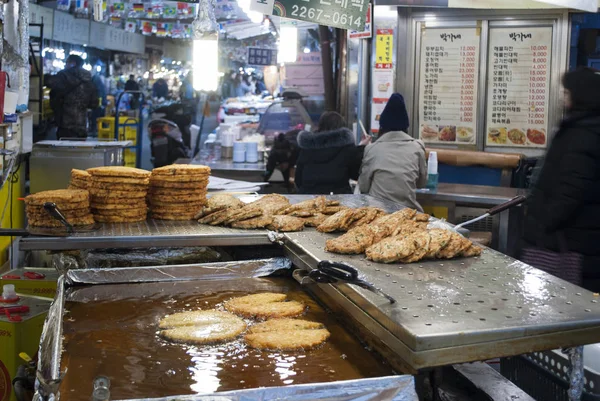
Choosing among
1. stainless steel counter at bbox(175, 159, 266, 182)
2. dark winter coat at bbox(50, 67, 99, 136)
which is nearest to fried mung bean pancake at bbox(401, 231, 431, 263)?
stainless steel counter at bbox(175, 159, 266, 182)

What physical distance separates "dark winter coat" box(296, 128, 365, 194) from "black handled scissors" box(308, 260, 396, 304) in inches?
174

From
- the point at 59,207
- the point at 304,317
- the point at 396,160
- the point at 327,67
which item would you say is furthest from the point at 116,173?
the point at 327,67

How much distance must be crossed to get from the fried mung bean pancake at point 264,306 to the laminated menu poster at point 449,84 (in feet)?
19.3

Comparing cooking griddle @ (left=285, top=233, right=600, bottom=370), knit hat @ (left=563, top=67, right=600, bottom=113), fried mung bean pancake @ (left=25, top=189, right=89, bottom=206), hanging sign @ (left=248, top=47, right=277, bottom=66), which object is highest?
hanging sign @ (left=248, top=47, right=277, bottom=66)

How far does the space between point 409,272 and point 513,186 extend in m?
5.96

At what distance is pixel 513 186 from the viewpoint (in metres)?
8.69

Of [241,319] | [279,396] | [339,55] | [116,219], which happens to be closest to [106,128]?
[339,55]

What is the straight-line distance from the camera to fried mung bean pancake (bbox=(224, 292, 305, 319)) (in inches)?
135

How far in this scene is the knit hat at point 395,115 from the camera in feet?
21.5

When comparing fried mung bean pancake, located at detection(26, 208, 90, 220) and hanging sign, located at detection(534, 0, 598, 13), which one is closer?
fried mung bean pancake, located at detection(26, 208, 90, 220)

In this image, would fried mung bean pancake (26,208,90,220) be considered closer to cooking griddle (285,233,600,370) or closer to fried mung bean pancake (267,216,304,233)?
fried mung bean pancake (267,216,304,233)

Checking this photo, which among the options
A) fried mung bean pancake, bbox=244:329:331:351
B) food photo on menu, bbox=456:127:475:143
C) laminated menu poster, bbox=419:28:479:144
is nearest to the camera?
fried mung bean pancake, bbox=244:329:331:351

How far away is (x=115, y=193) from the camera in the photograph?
14.3 ft

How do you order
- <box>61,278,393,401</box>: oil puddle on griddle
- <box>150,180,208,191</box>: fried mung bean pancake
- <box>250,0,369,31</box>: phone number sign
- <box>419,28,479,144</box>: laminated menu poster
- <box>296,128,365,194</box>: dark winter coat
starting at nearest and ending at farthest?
<box>61,278,393,401</box>: oil puddle on griddle
<box>150,180,208,191</box>: fried mung bean pancake
<box>250,0,369,31</box>: phone number sign
<box>296,128,365,194</box>: dark winter coat
<box>419,28,479,144</box>: laminated menu poster
